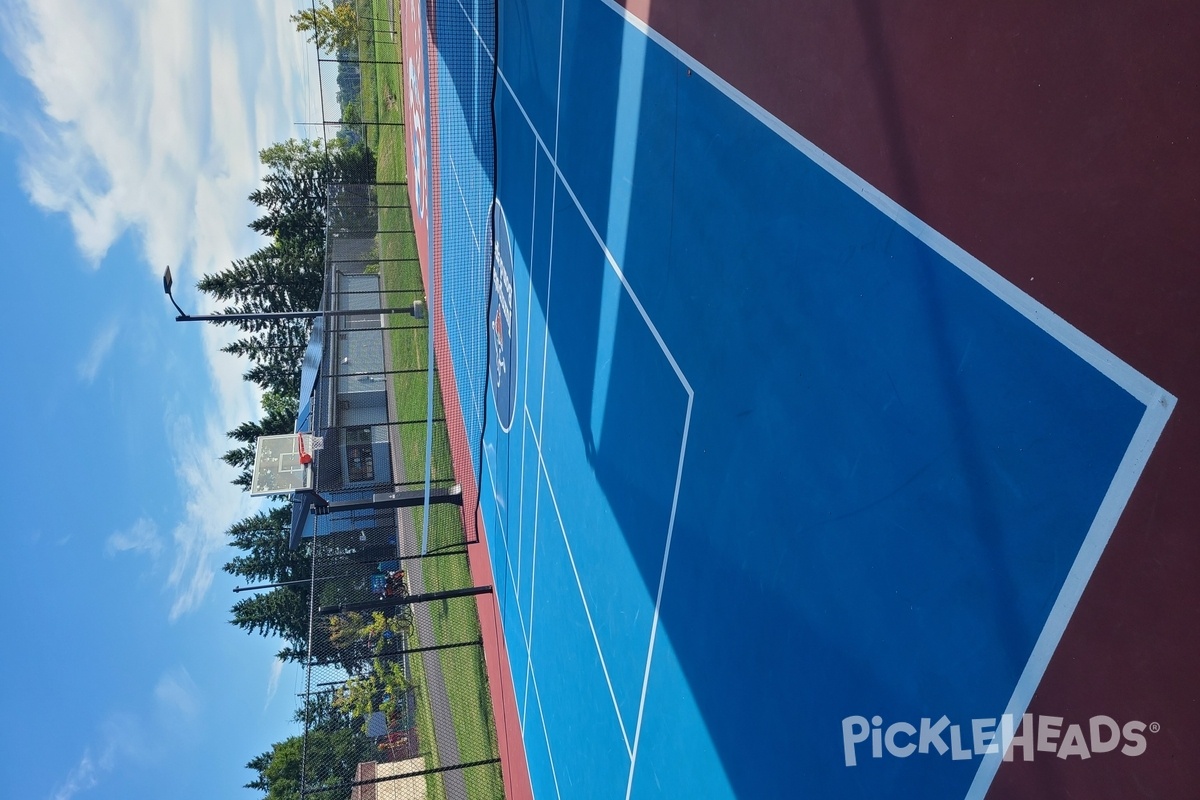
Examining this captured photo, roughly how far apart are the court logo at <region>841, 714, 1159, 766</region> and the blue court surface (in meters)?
0.03

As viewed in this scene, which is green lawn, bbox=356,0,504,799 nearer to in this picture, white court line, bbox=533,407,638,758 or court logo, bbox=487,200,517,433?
court logo, bbox=487,200,517,433

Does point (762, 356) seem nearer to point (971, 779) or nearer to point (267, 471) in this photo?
point (971, 779)

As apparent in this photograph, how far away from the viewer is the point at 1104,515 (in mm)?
2145

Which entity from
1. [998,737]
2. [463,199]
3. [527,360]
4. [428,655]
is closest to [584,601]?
[527,360]

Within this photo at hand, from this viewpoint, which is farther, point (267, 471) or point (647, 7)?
point (267, 471)

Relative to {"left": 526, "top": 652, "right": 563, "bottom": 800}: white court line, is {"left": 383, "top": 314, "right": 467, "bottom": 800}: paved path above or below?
above

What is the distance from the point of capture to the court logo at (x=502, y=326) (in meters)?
9.14

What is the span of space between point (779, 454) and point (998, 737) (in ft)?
4.64

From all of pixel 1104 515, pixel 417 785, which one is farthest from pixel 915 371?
A: pixel 417 785

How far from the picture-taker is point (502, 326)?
9.79 meters

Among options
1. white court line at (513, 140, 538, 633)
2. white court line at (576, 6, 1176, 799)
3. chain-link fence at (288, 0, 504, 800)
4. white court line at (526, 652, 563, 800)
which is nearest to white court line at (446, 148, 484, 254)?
chain-link fence at (288, 0, 504, 800)

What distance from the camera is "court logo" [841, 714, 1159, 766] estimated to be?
82.3 inches

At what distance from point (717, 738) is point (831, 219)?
266cm

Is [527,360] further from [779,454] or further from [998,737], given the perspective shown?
[998,737]
